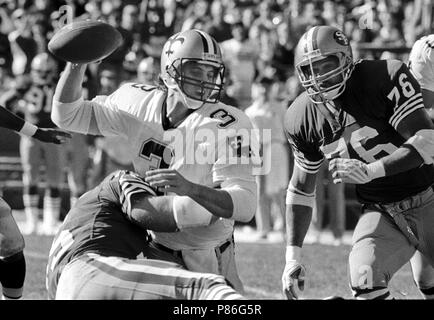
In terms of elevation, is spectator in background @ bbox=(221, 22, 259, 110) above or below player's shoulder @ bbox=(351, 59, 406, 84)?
above

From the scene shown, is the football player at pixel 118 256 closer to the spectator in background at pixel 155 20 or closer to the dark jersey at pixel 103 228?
the dark jersey at pixel 103 228

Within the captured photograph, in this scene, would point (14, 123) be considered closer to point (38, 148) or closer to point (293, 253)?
point (293, 253)

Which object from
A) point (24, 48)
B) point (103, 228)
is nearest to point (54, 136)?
point (103, 228)

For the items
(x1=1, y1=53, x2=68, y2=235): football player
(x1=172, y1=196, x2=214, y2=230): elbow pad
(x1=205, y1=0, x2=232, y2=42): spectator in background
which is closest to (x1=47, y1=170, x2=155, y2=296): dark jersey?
(x1=172, y1=196, x2=214, y2=230): elbow pad

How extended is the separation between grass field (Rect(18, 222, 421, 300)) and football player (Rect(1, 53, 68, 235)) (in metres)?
0.68

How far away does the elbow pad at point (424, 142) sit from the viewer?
419 cm

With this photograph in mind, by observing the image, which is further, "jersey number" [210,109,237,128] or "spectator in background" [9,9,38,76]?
"spectator in background" [9,9,38,76]

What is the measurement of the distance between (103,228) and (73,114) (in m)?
0.77

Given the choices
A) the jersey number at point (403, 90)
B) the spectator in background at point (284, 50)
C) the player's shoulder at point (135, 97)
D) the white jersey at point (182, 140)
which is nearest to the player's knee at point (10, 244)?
the white jersey at point (182, 140)

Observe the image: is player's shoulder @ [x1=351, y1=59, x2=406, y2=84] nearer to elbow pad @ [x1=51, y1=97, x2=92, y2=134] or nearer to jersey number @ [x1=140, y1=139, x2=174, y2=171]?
jersey number @ [x1=140, y1=139, x2=174, y2=171]

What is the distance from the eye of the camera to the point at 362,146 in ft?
14.8

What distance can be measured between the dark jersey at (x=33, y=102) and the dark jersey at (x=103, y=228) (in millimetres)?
6031

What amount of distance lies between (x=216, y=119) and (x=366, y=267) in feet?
3.30

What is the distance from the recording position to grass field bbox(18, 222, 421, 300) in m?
6.62
